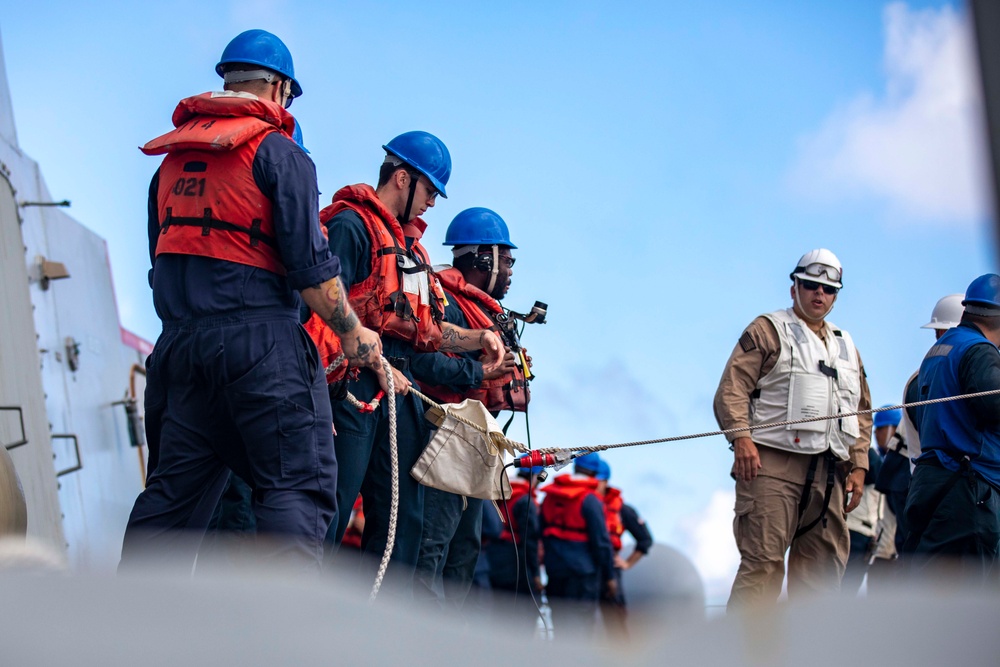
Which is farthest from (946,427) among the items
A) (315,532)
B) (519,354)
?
(315,532)

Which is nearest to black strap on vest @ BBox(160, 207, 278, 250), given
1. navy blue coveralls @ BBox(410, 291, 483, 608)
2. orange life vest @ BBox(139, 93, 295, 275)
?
orange life vest @ BBox(139, 93, 295, 275)

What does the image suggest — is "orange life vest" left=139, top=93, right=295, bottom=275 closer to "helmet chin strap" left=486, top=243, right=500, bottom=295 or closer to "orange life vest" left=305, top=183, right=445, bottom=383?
"orange life vest" left=305, top=183, right=445, bottom=383

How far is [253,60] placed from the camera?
159 inches

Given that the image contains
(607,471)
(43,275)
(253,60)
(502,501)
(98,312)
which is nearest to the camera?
(253,60)

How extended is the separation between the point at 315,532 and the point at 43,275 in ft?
14.5

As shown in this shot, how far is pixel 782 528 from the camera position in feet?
20.7

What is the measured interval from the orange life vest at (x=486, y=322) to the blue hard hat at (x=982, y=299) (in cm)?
255

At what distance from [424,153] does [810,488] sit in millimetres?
2923

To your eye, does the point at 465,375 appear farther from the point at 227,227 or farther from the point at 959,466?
the point at 959,466

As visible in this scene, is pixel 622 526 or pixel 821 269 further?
pixel 622 526

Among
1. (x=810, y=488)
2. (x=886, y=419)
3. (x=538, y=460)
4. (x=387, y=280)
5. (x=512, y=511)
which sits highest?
(x=387, y=280)

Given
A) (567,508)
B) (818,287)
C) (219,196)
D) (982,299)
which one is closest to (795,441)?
(818,287)

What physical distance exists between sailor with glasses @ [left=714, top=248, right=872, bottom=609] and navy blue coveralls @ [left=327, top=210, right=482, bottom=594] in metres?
2.14

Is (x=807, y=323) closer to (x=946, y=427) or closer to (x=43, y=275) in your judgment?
(x=946, y=427)
